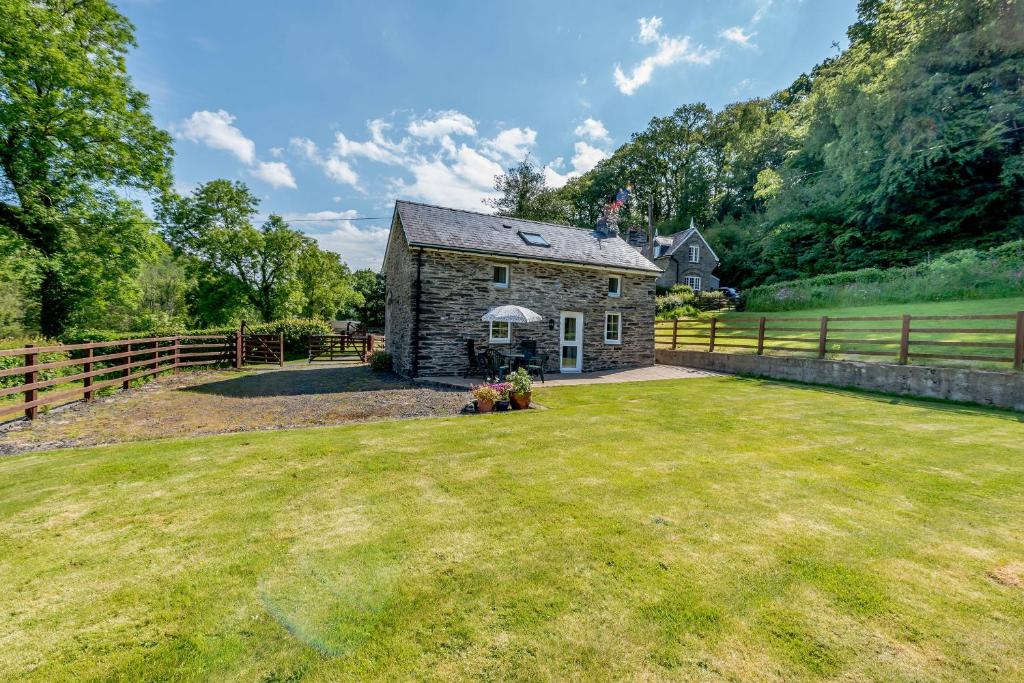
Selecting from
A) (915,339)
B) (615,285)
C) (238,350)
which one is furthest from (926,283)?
(238,350)

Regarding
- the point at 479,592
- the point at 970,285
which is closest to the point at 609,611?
the point at 479,592

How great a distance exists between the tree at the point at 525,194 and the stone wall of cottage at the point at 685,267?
35.4ft

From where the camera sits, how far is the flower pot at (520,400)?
7.98 metres

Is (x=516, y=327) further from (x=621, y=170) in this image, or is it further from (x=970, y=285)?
(x=621, y=170)

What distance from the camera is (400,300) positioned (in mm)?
14586

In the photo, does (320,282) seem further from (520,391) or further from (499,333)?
(520,391)

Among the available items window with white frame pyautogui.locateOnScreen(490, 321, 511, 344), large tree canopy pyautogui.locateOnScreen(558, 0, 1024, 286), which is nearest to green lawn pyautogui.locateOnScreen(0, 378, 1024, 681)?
window with white frame pyautogui.locateOnScreen(490, 321, 511, 344)

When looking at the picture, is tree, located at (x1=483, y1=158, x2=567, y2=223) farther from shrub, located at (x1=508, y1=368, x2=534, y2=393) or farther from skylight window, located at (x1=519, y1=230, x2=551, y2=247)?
shrub, located at (x1=508, y1=368, x2=534, y2=393)

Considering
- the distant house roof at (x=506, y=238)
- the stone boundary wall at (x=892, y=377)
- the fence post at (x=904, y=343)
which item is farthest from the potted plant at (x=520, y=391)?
the fence post at (x=904, y=343)

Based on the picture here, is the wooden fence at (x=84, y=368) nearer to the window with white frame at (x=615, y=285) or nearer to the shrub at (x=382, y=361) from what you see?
the shrub at (x=382, y=361)

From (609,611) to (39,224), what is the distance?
875 inches

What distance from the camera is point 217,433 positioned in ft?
20.9

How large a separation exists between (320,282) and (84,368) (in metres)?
28.0

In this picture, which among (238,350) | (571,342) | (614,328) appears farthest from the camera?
(238,350)
